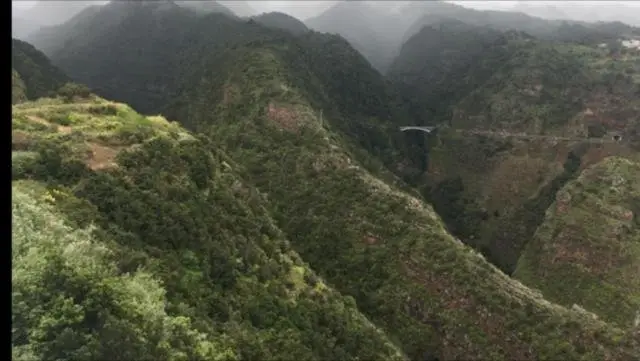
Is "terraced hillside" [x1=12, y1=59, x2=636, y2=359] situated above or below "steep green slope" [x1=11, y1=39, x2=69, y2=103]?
above

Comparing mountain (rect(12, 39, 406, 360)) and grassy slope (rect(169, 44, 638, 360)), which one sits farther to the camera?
grassy slope (rect(169, 44, 638, 360))

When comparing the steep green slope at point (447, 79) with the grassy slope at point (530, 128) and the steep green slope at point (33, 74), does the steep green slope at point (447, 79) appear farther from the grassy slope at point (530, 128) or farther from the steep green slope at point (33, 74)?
the steep green slope at point (33, 74)

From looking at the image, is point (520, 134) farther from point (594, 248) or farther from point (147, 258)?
point (147, 258)

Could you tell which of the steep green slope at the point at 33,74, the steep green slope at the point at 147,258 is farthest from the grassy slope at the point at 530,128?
the steep green slope at the point at 33,74

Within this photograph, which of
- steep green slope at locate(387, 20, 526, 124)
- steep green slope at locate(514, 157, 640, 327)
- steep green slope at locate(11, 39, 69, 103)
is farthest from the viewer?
steep green slope at locate(387, 20, 526, 124)

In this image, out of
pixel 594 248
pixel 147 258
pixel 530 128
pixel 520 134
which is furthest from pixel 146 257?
pixel 530 128

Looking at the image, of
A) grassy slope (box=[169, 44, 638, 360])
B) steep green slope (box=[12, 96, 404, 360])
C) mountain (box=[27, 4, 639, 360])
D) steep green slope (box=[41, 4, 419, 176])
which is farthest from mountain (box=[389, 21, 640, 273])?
steep green slope (box=[12, 96, 404, 360])

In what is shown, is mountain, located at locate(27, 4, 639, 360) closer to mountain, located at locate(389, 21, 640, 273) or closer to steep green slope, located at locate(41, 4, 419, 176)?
steep green slope, located at locate(41, 4, 419, 176)
